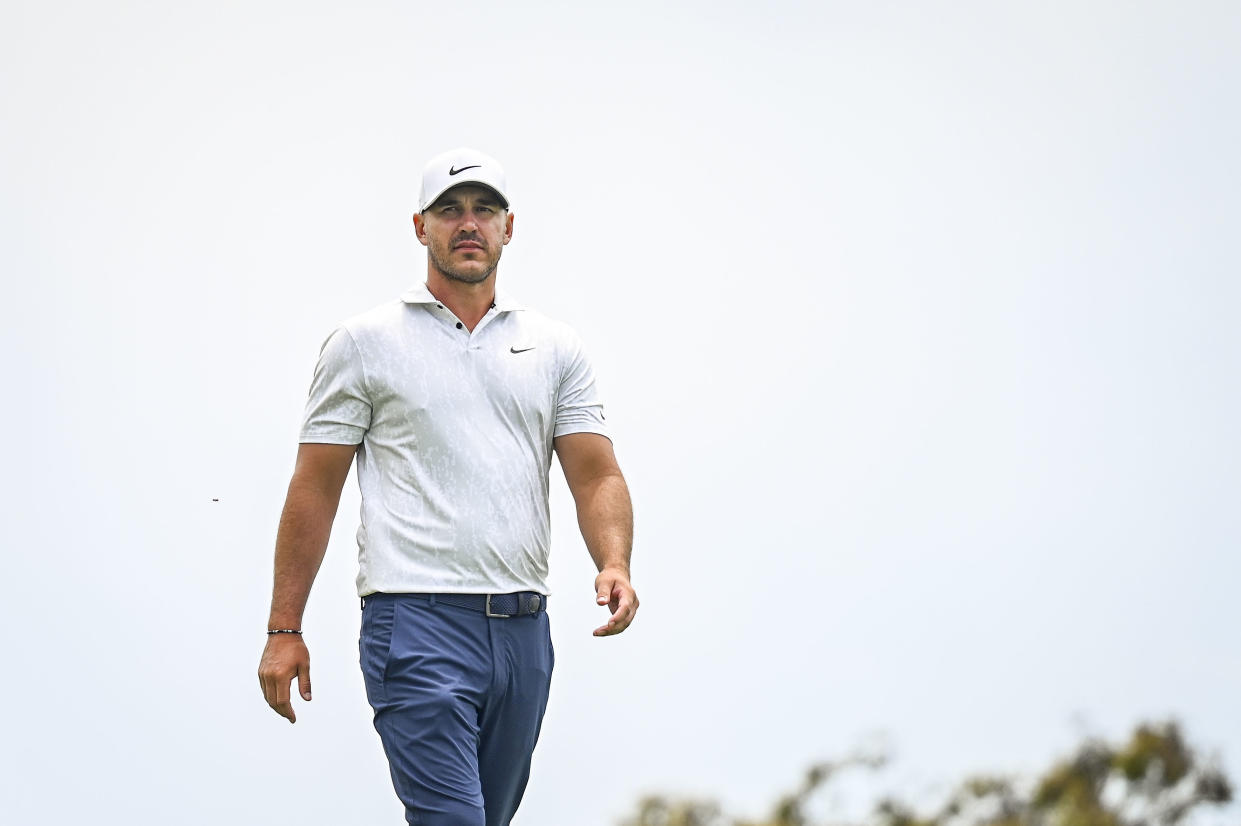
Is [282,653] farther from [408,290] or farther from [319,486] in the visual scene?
[408,290]

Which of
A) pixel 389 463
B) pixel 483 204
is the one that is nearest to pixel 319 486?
pixel 389 463

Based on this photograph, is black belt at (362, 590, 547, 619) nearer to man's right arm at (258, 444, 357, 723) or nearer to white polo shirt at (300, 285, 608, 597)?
white polo shirt at (300, 285, 608, 597)

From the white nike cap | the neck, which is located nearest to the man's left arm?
the neck

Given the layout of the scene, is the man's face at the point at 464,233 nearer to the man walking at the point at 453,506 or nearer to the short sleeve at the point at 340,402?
the man walking at the point at 453,506

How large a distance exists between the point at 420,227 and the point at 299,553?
1.12 meters

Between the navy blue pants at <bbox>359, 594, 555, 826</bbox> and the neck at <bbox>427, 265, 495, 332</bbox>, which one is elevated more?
the neck at <bbox>427, 265, 495, 332</bbox>

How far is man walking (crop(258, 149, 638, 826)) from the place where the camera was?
5.42m

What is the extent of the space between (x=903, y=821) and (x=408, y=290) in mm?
9518

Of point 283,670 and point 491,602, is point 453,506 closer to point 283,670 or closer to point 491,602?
point 491,602

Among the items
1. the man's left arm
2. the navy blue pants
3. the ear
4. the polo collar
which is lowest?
the navy blue pants

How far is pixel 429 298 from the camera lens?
5.80 metres

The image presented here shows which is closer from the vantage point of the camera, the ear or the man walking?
the man walking

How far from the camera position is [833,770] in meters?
14.0

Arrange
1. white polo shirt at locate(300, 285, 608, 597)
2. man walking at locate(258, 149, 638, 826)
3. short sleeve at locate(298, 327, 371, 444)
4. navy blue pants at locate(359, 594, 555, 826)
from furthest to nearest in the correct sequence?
1. short sleeve at locate(298, 327, 371, 444)
2. white polo shirt at locate(300, 285, 608, 597)
3. man walking at locate(258, 149, 638, 826)
4. navy blue pants at locate(359, 594, 555, 826)
